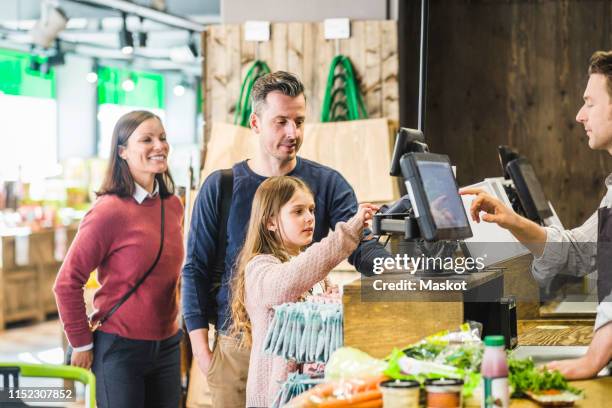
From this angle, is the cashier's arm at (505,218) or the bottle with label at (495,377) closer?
the bottle with label at (495,377)

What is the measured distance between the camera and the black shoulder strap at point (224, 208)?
9.84 ft

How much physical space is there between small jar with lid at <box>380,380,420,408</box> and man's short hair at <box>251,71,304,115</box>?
129 centimetres

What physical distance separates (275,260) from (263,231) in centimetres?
10

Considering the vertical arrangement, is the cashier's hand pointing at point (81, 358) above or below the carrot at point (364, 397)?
below

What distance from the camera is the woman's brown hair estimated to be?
141 inches

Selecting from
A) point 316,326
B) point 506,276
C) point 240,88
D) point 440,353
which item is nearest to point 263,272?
point 316,326

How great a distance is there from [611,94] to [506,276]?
80 centimetres

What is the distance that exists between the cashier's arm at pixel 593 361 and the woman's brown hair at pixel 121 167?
75.0 inches

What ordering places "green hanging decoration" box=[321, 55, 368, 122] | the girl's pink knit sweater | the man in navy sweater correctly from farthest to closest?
"green hanging decoration" box=[321, 55, 368, 122] → the man in navy sweater → the girl's pink knit sweater

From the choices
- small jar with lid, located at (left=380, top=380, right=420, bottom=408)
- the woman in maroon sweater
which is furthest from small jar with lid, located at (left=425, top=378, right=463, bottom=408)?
the woman in maroon sweater

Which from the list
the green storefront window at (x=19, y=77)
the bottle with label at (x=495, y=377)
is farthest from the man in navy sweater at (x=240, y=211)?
the green storefront window at (x=19, y=77)

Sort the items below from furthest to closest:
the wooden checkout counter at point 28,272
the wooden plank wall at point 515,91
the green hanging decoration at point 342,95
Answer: the wooden checkout counter at point 28,272, the wooden plank wall at point 515,91, the green hanging decoration at point 342,95

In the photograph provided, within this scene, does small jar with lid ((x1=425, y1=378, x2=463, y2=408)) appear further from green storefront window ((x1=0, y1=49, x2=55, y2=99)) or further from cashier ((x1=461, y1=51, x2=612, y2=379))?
green storefront window ((x1=0, y1=49, x2=55, y2=99))

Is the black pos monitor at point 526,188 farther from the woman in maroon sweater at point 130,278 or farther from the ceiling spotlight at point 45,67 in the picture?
the ceiling spotlight at point 45,67
